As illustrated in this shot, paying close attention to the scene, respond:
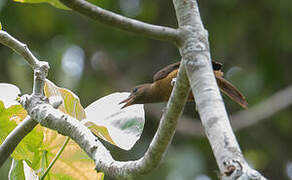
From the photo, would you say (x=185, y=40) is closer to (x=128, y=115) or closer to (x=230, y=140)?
(x=230, y=140)

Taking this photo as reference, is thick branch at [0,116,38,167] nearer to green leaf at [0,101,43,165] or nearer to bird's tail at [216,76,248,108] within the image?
green leaf at [0,101,43,165]

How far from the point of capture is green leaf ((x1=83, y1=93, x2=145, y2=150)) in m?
1.93

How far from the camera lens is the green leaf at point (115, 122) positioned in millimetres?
1935

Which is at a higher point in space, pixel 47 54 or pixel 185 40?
pixel 185 40

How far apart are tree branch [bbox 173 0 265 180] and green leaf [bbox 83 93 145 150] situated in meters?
0.69

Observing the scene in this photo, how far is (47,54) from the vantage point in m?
6.77

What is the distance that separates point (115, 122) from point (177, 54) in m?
5.44

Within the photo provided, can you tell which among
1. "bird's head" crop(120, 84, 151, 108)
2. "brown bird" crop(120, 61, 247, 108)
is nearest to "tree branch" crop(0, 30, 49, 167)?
"brown bird" crop(120, 61, 247, 108)

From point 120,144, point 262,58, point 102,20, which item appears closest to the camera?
point 102,20

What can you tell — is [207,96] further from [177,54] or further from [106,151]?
[177,54]

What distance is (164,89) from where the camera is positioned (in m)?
3.75

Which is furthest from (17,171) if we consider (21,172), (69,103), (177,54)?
(177,54)

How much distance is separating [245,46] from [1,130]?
586 cm

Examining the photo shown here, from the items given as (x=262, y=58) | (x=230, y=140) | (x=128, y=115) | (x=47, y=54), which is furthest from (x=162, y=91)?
(x=262, y=58)
